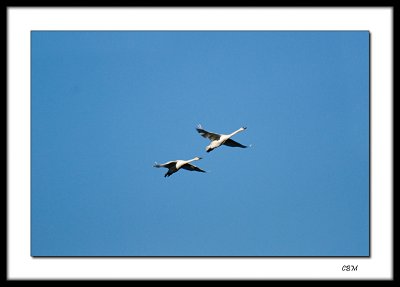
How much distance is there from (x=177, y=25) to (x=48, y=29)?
3.83 m

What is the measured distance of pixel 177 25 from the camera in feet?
67.3

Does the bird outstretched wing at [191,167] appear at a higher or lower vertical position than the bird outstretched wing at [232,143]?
lower

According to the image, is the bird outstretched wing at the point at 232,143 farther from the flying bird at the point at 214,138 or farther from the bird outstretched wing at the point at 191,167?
the bird outstretched wing at the point at 191,167

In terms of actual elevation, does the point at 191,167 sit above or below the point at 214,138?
below

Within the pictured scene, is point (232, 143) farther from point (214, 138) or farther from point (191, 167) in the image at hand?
point (191, 167)

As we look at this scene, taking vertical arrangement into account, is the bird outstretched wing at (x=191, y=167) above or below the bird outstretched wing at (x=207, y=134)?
below

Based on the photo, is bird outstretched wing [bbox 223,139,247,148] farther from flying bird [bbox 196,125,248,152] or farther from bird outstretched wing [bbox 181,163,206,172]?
bird outstretched wing [bbox 181,163,206,172]

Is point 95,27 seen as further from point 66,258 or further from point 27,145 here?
point 66,258

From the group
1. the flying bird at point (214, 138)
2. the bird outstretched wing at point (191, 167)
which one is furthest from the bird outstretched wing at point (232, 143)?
the bird outstretched wing at point (191, 167)

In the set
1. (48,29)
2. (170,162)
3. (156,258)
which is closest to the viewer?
(156,258)

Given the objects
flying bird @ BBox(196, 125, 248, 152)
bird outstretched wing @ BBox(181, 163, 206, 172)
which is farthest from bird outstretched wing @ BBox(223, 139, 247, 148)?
bird outstretched wing @ BBox(181, 163, 206, 172)

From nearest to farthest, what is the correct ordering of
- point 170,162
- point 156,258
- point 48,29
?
point 156,258
point 48,29
point 170,162

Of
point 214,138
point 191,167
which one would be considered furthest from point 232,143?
point 191,167

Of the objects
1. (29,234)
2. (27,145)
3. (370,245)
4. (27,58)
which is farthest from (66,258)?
(370,245)
